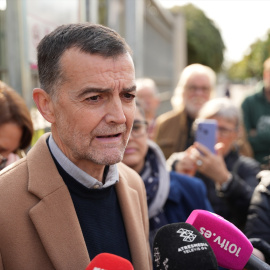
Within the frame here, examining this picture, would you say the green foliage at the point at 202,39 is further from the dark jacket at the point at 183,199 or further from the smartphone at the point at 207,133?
the dark jacket at the point at 183,199

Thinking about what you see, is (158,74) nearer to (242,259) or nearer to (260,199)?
(260,199)

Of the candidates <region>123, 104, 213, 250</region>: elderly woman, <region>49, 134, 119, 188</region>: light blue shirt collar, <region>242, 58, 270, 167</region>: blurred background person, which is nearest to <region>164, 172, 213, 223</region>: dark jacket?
<region>123, 104, 213, 250</region>: elderly woman

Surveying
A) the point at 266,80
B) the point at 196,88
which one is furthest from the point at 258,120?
the point at 196,88

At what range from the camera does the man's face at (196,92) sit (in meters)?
4.03

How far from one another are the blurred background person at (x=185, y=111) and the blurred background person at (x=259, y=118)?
541 mm

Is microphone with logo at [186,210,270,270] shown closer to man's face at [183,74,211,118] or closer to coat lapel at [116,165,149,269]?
coat lapel at [116,165,149,269]

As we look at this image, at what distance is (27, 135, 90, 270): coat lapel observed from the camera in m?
1.38

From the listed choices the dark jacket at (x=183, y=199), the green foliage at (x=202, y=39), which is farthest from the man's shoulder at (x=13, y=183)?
the green foliage at (x=202, y=39)

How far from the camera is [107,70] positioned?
1.40m

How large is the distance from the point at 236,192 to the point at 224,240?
150 centimetres

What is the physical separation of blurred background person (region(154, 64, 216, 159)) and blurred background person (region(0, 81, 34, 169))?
1.93m

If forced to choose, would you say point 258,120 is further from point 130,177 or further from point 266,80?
point 130,177

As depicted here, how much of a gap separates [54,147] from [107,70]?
375 millimetres

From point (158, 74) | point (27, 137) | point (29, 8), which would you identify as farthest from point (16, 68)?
point (158, 74)
